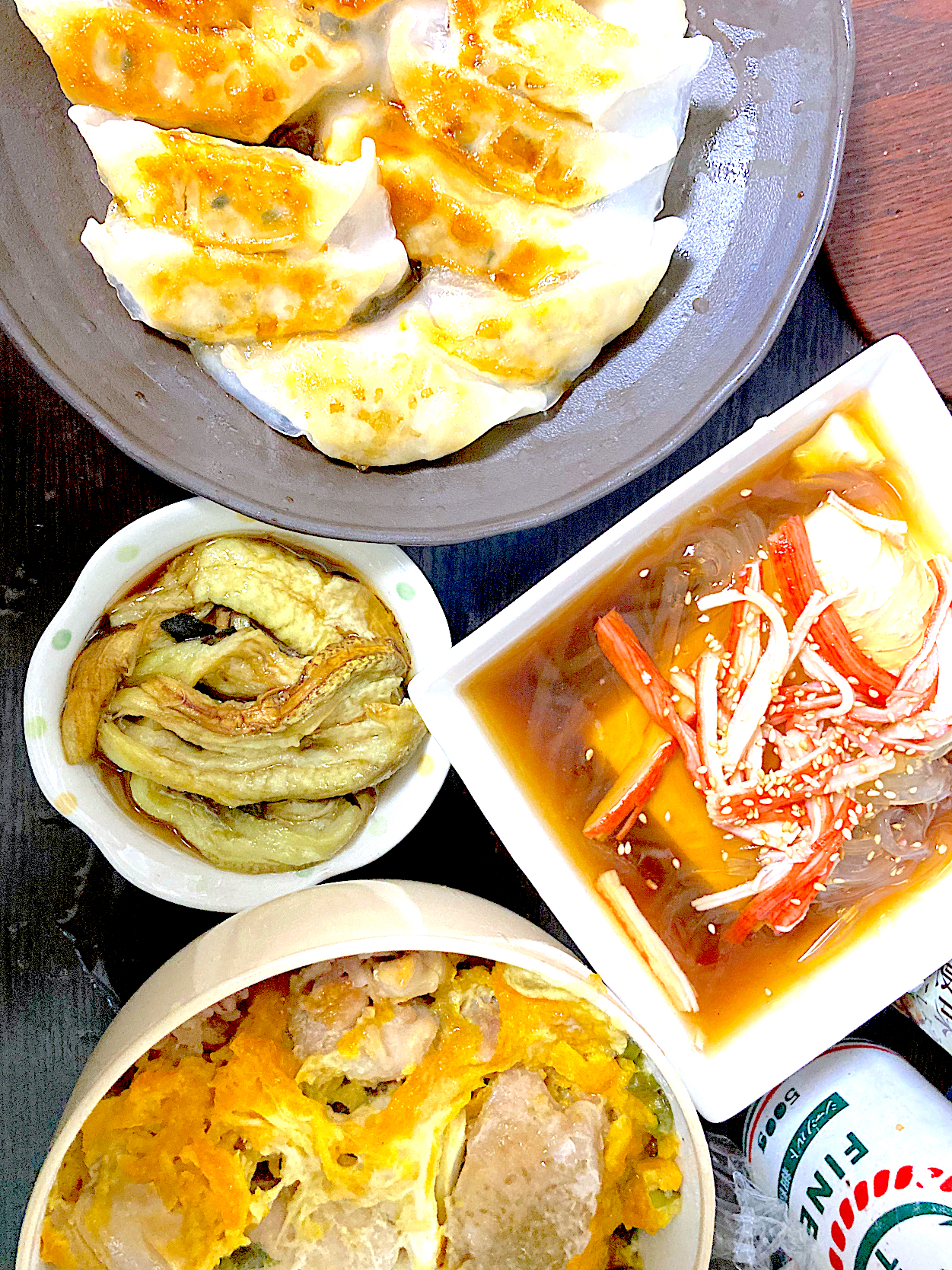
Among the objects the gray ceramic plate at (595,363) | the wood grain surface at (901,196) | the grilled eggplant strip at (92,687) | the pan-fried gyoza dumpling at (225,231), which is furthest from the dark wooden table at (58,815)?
the pan-fried gyoza dumpling at (225,231)

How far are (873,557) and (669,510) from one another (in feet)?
1.04

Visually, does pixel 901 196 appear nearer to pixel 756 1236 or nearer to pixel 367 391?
pixel 367 391

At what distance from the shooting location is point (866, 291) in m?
1.60

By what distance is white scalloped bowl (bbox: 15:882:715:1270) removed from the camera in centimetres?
129

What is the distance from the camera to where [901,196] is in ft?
5.21

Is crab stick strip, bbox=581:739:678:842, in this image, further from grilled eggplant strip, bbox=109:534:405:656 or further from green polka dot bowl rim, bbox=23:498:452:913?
grilled eggplant strip, bbox=109:534:405:656

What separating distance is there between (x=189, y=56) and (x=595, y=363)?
65cm

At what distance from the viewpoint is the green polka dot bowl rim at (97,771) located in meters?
1.56

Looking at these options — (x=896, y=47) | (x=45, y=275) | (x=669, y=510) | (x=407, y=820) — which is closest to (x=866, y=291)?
(x=896, y=47)

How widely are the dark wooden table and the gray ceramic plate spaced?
1.06 feet

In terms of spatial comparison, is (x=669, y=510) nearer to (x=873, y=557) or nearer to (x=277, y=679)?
(x=873, y=557)

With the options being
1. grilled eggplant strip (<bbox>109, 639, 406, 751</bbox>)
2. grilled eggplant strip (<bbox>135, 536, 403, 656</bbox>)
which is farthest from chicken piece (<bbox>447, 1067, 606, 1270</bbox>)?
grilled eggplant strip (<bbox>135, 536, 403, 656</bbox>)

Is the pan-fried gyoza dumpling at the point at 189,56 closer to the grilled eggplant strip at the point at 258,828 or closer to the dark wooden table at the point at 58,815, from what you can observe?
the dark wooden table at the point at 58,815

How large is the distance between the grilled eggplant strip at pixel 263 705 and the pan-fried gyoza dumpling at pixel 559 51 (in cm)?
81
